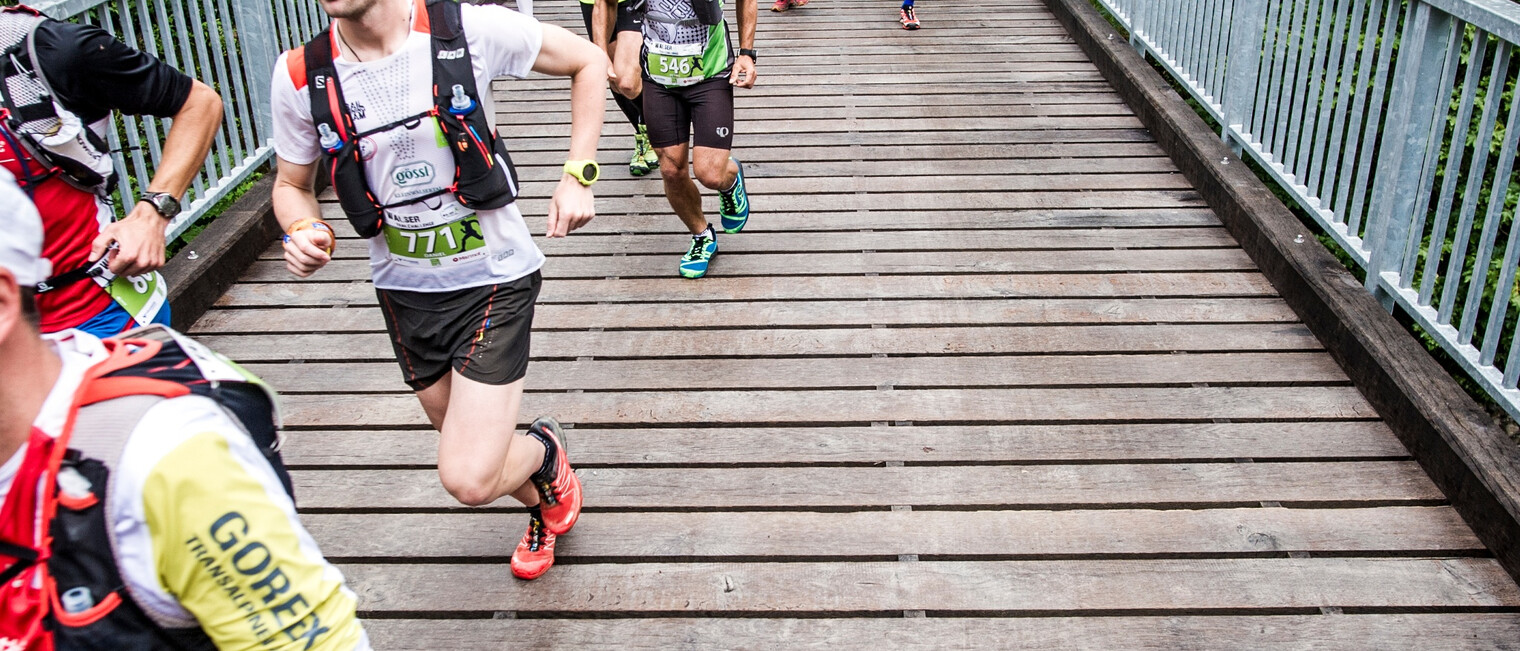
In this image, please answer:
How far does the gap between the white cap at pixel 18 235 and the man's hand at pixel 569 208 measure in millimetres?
1410

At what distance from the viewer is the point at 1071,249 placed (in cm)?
463

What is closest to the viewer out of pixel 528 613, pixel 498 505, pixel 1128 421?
pixel 528 613

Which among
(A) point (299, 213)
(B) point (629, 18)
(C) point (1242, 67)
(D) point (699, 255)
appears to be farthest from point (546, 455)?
(C) point (1242, 67)

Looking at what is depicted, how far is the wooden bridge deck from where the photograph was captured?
2.67 meters

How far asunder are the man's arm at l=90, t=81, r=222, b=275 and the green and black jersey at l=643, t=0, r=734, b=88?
205 centimetres

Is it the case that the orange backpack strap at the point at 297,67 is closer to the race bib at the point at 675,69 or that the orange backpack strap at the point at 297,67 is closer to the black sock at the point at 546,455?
the black sock at the point at 546,455

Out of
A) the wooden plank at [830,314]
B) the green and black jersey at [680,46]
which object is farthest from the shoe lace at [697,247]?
the green and black jersey at [680,46]

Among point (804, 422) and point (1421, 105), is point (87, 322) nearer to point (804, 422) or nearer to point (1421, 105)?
point (804, 422)

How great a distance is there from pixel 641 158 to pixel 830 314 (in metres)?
1.94

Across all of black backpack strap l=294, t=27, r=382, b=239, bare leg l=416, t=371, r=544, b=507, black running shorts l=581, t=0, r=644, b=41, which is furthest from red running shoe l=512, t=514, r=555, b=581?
black running shorts l=581, t=0, r=644, b=41

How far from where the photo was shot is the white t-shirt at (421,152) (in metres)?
2.36

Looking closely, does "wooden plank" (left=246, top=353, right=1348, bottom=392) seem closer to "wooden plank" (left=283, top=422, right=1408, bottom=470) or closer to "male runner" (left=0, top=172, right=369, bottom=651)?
"wooden plank" (left=283, top=422, right=1408, bottom=470)

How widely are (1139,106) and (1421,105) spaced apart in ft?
8.91

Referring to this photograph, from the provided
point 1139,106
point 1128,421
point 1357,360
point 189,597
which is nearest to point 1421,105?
point 1357,360
